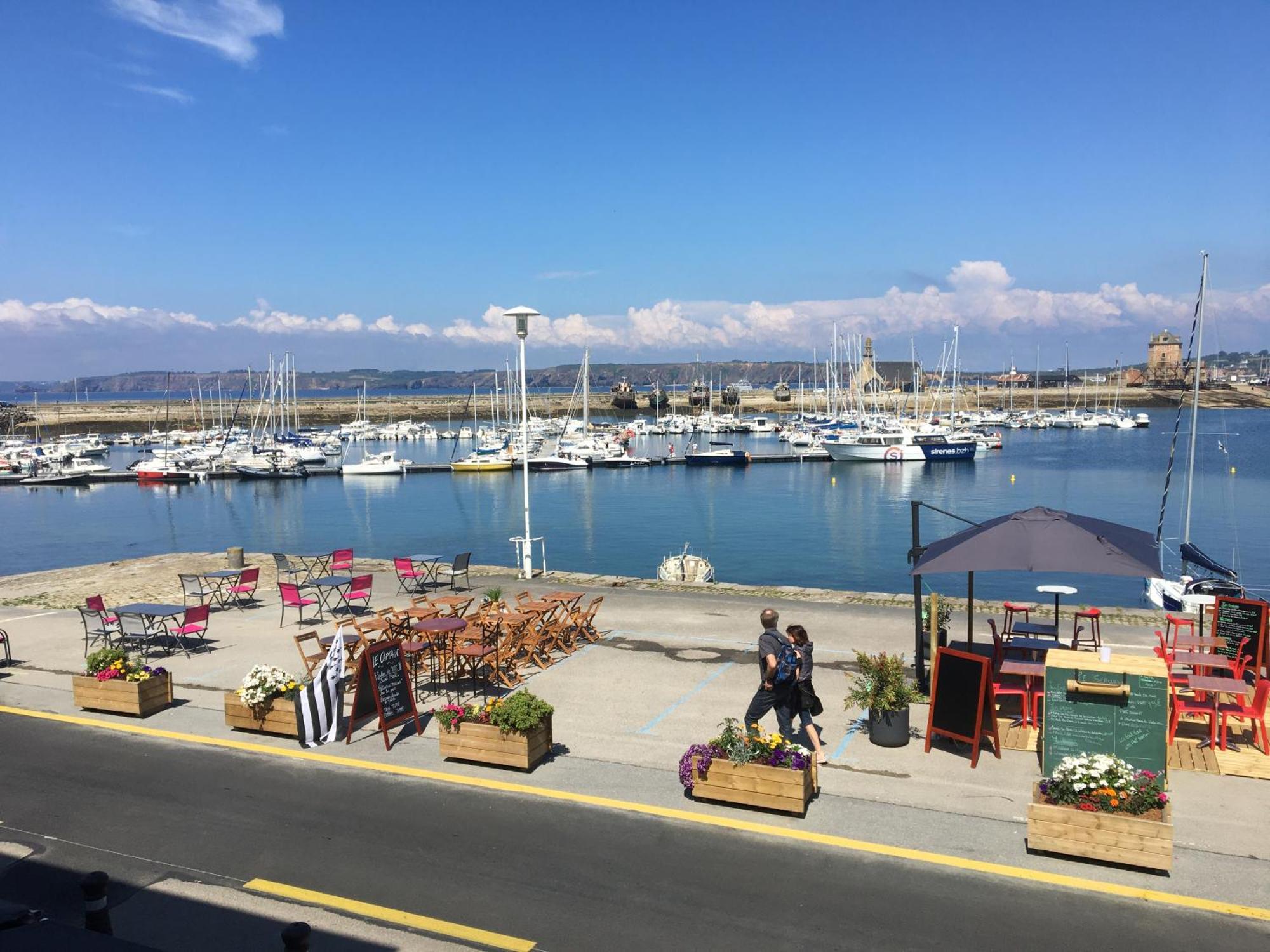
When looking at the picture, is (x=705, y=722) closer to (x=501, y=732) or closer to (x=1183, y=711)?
(x=501, y=732)

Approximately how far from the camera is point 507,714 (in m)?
9.44

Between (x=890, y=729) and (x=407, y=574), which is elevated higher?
(x=890, y=729)

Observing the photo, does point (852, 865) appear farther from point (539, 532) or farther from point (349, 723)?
point (539, 532)

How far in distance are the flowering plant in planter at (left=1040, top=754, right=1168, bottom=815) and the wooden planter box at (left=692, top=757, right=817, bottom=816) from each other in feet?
6.67

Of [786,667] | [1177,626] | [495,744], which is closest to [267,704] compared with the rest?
[495,744]

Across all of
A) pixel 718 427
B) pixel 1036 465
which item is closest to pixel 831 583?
pixel 1036 465

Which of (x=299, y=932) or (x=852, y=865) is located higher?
(x=299, y=932)

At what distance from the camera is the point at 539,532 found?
171ft

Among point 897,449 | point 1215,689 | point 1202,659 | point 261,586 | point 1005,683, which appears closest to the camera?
point 1215,689

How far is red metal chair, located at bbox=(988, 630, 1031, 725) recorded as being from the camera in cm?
1000

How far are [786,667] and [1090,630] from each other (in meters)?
8.62

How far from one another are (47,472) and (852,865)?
313ft

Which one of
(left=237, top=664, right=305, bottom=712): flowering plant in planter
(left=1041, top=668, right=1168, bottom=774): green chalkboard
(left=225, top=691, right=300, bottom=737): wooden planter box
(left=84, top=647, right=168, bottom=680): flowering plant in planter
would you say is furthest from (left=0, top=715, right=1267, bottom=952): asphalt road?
(left=84, top=647, right=168, bottom=680): flowering plant in planter

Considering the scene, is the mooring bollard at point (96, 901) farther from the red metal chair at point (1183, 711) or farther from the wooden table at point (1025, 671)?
the red metal chair at point (1183, 711)
